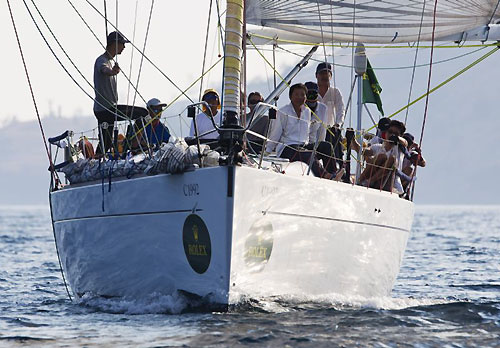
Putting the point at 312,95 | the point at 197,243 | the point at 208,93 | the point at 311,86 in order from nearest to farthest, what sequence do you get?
1. the point at 197,243
2. the point at 208,93
3. the point at 312,95
4. the point at 311,86

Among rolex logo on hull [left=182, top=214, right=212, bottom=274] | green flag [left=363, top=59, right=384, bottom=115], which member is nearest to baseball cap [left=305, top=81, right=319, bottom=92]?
rolex logo on hull [left=182, top=214, right=212, bottom=274]

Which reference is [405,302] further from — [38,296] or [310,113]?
[38,296]

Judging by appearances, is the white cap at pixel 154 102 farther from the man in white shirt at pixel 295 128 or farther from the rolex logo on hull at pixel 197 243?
the rolex logo on hull at pixel 197 243

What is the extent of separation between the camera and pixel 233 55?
804 cm

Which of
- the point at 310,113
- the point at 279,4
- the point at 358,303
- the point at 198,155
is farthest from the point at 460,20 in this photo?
the point at 198,155

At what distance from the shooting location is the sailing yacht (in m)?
7.70

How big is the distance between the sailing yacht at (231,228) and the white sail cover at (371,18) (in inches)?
104

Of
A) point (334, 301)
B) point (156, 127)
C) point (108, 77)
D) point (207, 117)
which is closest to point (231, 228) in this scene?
point (334, 301)

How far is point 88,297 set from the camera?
10281mm

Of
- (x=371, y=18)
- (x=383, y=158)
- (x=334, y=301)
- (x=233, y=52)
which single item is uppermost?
(x=371, y=18)

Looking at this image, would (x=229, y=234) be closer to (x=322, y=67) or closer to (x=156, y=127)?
(x=156, y=127)

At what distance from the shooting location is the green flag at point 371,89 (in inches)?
638

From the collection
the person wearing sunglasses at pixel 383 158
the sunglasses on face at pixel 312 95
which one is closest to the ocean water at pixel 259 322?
the person wearing sunglasses at pixel 383 158

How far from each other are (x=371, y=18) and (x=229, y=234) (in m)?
6.62
